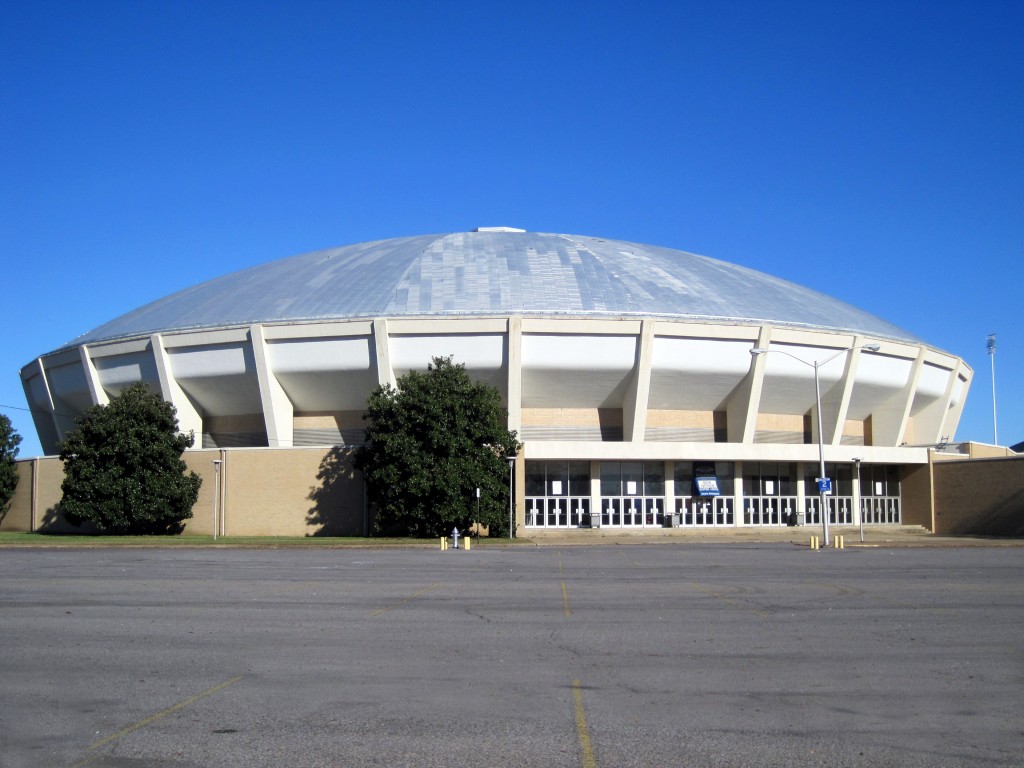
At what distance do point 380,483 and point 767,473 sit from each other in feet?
71.7

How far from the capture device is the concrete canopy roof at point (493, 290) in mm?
52656

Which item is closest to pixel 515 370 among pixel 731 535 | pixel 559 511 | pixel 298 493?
pixel 559 511

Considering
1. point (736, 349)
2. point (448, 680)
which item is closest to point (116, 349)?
point (736, 349)

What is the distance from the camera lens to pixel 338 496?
50750mm

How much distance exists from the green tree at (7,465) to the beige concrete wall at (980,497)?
174 feet

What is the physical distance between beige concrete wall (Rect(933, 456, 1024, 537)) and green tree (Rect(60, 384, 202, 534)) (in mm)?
40922

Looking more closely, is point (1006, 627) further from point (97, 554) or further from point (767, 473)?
point (767, 473)

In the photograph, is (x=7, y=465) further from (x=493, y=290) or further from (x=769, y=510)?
(x=769, y=510)

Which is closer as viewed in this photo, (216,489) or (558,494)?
(216,489)

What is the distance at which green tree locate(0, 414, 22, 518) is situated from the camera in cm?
5825

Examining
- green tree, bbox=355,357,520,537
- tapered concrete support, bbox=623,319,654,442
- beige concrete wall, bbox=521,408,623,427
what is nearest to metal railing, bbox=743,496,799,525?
tapered concrete support, bbox=623,319,654,442

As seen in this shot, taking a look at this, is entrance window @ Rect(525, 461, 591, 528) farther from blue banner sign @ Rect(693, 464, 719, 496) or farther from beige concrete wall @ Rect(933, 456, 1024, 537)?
beige concrete wall @ Rect(933, 456, 1024, 537)

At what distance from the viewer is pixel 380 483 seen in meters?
47.4

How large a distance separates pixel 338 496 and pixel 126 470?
403 inches
